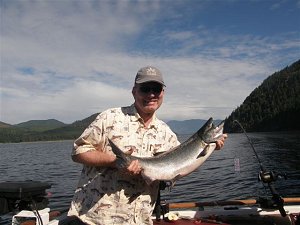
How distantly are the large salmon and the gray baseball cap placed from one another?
3.08 ft

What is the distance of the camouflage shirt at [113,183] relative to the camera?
4.59m

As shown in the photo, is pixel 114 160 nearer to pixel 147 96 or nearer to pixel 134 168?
pixel 134 168

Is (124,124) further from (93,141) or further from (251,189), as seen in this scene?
(251,189)

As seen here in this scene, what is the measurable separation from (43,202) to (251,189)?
18.2 metres

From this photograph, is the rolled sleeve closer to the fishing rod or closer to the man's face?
the man's face

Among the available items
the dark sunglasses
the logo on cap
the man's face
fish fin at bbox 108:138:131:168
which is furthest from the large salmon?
the logo on cap

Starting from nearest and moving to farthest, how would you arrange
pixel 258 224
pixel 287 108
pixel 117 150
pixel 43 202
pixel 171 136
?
pixel 117 150
pixel 171 136
pixel 43 202
pixel 258 224
pixel 287 108

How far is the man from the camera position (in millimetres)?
4574

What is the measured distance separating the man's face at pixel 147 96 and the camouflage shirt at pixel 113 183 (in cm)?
14

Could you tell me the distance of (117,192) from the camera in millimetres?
4648

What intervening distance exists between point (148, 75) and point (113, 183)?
1.47 metres

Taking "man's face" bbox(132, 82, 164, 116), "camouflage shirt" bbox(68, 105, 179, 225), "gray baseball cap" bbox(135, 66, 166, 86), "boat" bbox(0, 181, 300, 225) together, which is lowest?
"boat" bbox(0, 181, 300, 225)

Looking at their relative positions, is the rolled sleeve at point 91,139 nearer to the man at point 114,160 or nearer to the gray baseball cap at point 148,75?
the man at point 114,160

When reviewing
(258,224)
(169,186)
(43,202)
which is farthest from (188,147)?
(258,224)
